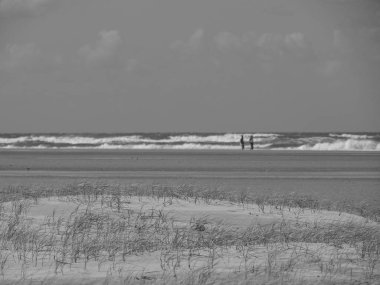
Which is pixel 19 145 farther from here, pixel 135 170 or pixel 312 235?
pixel 312 235

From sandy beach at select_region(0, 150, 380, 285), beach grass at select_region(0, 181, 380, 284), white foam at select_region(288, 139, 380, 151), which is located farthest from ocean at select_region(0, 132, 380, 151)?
beach grass at select_region(0, 181, 380, 284)

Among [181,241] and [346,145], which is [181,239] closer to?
[181,241]

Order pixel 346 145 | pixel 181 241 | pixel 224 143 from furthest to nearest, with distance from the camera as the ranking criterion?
pixel 224 143
pixel 346 145
pixel 181 241

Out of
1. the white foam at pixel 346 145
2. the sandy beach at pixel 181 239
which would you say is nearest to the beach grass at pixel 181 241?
the sandy beach at pixel 181 239

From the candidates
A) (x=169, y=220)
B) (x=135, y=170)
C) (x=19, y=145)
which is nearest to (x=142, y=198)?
(x=169, y=220)

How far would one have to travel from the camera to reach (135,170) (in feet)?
102

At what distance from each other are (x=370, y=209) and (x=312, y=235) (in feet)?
16.5

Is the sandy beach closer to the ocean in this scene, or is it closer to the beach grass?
the beach grass

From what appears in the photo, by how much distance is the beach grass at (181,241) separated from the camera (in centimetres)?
767

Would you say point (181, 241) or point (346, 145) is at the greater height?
point (181, 241)

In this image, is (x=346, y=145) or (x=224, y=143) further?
(x=224, y=143)

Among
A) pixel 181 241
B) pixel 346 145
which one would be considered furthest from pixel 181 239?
pixel 346 145

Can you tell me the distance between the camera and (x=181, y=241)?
9570mm

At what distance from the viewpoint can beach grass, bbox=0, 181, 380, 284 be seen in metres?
7.67
